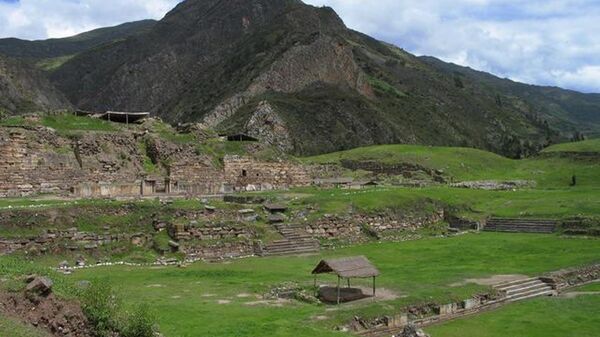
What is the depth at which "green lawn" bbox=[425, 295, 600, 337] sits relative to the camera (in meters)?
22.3

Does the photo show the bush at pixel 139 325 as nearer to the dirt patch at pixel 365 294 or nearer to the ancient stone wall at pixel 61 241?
the dirt patch at pixel 365 294

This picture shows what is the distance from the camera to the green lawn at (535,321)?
22.3 metres

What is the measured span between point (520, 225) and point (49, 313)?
39201 mm

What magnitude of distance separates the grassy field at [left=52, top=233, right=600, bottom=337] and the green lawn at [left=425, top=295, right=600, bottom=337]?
157 cm

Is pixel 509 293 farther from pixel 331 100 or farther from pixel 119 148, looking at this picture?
pixel 331 100

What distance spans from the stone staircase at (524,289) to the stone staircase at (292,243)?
12867 mm

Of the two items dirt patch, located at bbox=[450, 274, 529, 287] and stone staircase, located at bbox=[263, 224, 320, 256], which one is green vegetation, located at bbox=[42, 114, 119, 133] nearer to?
stone staircase, located at bbox=[263, 224, 320, 256]

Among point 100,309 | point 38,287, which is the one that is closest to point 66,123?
point 38,287

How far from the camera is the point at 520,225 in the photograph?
47.7 m

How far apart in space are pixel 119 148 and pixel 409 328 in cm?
3483

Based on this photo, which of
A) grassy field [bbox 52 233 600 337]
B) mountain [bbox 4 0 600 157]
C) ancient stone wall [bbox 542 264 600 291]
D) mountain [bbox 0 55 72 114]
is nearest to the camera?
grassy field [bbox 52 233 600 337]

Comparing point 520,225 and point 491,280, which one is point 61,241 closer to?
point 491,280

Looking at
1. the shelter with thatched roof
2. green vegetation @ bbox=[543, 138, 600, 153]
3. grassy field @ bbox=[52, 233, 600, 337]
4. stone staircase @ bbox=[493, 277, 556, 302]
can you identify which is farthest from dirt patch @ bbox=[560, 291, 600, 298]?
green vegetation @ bbox=[543, 138, 600, 153]

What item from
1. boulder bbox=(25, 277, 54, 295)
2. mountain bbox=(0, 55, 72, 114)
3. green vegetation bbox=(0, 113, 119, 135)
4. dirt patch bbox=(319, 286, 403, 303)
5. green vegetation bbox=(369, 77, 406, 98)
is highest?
green vegetation bbox=(369, 77, 406, 98)
